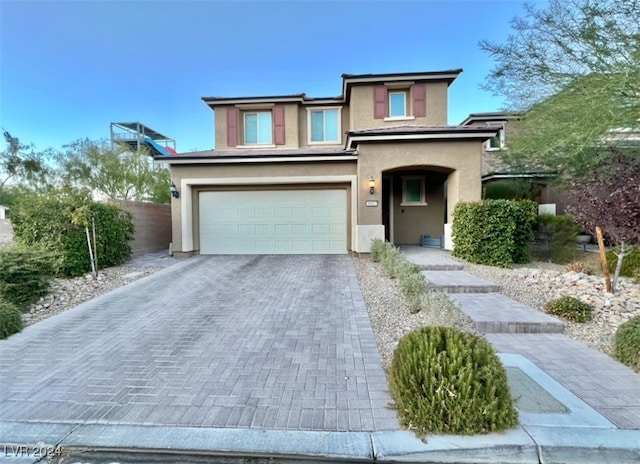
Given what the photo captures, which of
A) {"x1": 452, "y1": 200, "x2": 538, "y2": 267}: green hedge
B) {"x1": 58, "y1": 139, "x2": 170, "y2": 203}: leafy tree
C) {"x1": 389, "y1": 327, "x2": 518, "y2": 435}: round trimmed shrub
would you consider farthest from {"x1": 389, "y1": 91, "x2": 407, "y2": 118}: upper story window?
{"x1": 58, "y1": 139, "x2": 170, "y2": 203}: leafy tree

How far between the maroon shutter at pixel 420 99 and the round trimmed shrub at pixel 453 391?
12.0 metres

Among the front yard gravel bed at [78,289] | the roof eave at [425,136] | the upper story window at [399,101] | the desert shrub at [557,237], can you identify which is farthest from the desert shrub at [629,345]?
the upper story window at [399,101]

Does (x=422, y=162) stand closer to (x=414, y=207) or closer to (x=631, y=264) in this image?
(x=414, y=207)

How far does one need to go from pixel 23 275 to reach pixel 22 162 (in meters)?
18.4

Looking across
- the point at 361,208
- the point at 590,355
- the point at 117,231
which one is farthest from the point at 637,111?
the point at 117,231

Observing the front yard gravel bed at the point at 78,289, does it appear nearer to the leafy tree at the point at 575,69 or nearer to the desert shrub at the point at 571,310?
the desert shrub at the point at 571,310

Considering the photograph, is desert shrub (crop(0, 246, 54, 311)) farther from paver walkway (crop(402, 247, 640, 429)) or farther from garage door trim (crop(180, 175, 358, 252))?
paver walkway (crop(402, 247, 640, 429))

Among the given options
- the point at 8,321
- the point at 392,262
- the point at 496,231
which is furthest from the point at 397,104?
the point at 8,321

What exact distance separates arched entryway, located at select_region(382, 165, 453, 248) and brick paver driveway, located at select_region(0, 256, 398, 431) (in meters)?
7.12

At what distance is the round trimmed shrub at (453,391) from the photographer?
8.09 feet

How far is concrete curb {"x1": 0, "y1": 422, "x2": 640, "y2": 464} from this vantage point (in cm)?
233

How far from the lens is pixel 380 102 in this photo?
42.5 ft

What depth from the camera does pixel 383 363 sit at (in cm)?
371

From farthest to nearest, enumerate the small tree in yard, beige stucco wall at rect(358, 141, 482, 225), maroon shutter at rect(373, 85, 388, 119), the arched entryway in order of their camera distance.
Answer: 1. the arched entryway
2. maroon shutter at rect(373, 85, 388, 119)
3. beige stucco wall at rect(358, 141, 482, 225)
4. the small tree in yard
